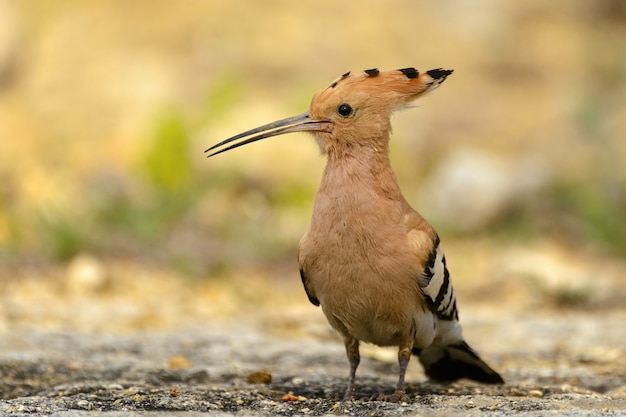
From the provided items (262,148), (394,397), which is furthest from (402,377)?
(262,148)

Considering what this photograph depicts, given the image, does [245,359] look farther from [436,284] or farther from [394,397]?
[436,284]

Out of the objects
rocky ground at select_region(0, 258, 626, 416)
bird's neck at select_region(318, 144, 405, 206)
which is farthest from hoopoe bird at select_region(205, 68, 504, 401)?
rocky ground at select_region(0, 258, 626, 416)

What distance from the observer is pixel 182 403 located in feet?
11.8

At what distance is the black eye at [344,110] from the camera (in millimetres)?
4145

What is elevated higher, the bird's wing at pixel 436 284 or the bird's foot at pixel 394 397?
the bird's wing at pixel 436 284

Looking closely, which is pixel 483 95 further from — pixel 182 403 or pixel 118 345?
pixel 182 403

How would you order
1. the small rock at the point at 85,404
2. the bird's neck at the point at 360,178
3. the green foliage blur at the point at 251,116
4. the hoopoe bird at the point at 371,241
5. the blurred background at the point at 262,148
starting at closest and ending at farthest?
the small rock at the point at 85,404 < the hoopoe bird at the point at 371,241 < the bird's neck at the point at 360,178 < the blurred background at the point at 262,148 < the green foliage blur at the point at 251,116

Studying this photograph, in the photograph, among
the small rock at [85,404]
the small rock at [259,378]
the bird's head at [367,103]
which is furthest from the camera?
the small rock at [259,378]

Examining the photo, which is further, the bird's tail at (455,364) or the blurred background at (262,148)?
the blurred background at (262,148)

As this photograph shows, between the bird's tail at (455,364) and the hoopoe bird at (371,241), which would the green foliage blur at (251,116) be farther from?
the hoopoe bird at (371,241)

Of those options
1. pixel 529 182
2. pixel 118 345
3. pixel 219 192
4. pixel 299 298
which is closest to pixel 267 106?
pixel 219 192

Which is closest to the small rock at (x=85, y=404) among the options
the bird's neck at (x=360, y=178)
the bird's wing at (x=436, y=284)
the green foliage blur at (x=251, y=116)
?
the bird's neck at (x=360, y=178)

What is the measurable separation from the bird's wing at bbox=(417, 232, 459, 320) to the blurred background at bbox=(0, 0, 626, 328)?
7.69ft

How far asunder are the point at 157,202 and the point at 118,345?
2491 millimetres
